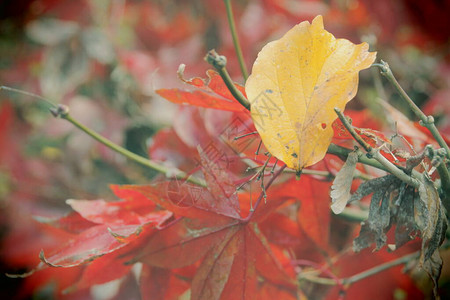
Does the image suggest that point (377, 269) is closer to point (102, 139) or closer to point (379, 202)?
point (379, 202)

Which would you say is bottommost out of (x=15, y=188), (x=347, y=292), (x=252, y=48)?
(x=15, y=188)

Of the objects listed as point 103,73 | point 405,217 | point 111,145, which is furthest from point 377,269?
point 103,73

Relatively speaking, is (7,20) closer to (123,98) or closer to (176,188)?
(123,98)

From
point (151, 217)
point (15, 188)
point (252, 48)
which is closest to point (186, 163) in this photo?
point (151, 217)

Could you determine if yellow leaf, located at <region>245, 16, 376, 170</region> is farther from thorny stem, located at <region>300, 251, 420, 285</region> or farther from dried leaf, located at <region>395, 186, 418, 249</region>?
thorny stem, located at <region>300, 251, 420, 285</region>

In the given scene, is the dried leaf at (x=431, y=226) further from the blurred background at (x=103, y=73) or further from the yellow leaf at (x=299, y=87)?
the blurred background at (x=103, y=73)

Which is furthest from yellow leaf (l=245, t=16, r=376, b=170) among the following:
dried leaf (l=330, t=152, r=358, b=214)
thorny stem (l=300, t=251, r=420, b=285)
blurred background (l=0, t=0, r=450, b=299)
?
blurred background (l=0, t=0, r=450, b=299)

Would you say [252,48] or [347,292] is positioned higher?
[252,48]
